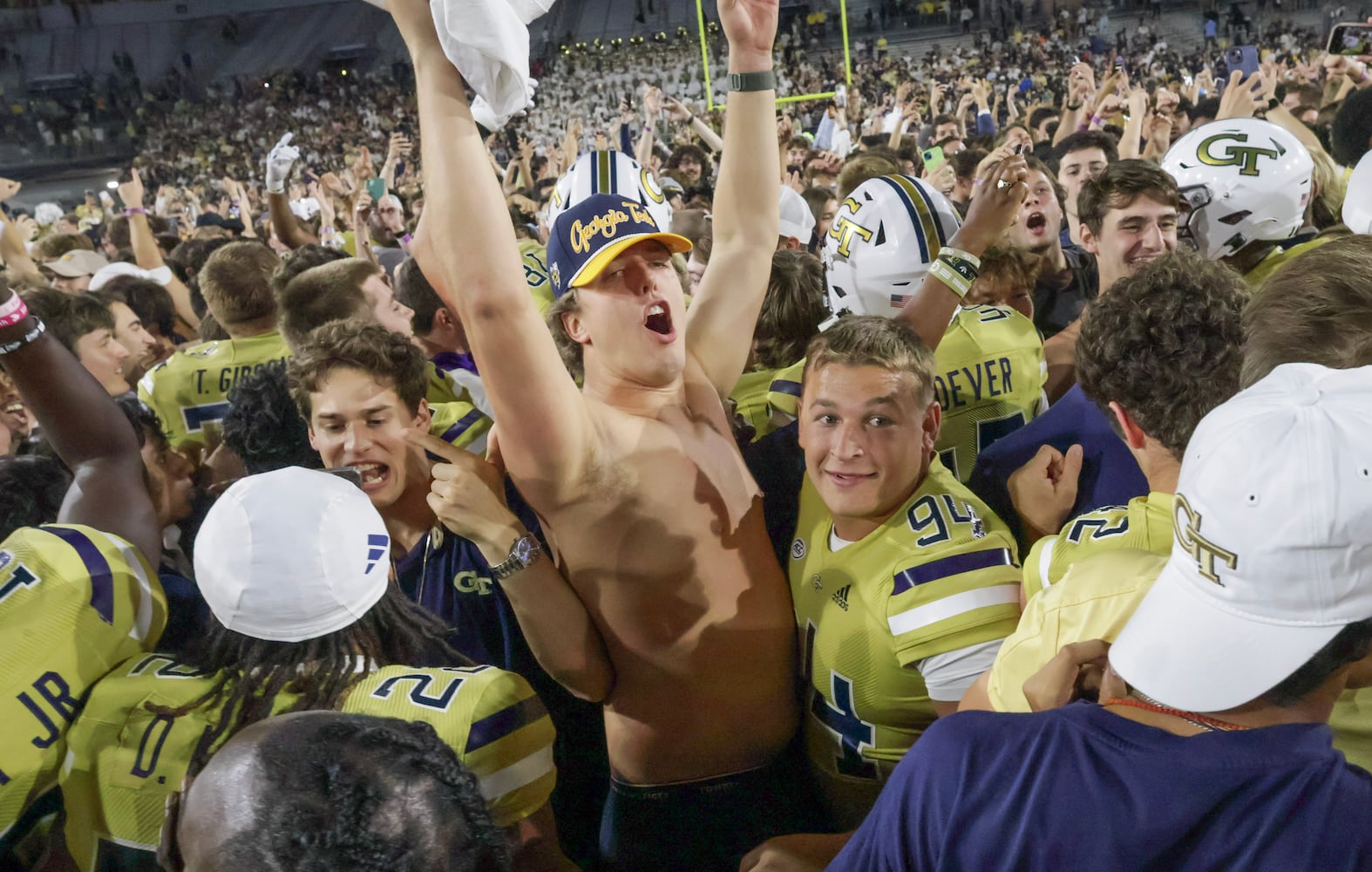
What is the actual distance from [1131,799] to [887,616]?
800 mm

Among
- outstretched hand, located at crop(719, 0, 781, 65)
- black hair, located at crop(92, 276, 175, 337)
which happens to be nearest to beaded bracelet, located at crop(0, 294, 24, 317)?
outstretched hand, located at crop(719, 0, 781, 65)

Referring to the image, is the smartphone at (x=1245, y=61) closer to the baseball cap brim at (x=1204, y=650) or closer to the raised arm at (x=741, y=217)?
the raised arm at (x=741, y=217)

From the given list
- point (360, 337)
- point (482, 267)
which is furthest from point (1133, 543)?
point (360, 337)

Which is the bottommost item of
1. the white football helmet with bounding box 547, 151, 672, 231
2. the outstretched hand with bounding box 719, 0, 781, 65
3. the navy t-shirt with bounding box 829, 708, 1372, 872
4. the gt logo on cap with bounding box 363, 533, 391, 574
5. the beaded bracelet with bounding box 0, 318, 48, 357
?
the navy t-shirt with bounding box 829, 708, 1372, 872

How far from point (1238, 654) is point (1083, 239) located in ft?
8.97

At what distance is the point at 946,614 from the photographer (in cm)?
172

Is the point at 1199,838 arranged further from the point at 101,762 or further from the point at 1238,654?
the point at 101,762

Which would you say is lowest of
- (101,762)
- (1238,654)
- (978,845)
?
(101,762)

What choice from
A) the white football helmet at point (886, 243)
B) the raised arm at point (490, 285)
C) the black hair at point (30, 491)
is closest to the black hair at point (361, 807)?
the raised arm at point (490, 285)

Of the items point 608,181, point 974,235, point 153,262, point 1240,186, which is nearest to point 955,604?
point 974,235

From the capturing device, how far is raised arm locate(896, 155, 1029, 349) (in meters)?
2.70

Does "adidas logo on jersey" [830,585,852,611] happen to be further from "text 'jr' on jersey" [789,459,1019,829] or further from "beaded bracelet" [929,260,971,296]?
"beaded bracelet" [929,260,971,296]

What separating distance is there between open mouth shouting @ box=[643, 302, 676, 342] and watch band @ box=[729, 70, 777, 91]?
77 cm

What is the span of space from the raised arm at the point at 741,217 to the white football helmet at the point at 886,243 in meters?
0.53
